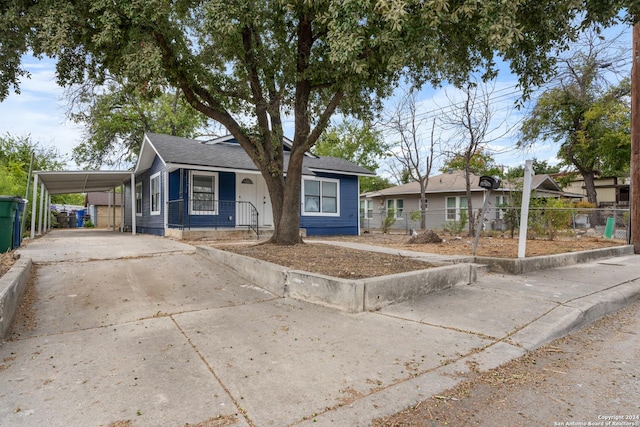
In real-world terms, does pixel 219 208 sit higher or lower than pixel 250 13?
lower

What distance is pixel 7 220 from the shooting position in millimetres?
7555

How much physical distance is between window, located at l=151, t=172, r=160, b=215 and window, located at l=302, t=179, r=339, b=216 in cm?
577

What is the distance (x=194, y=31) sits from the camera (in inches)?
316

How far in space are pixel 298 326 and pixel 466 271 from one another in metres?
3.31

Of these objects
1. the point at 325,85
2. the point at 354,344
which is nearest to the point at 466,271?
the point at 354,344

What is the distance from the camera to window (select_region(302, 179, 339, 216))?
50.5ft

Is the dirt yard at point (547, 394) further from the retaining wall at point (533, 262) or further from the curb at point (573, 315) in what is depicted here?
the retaining wall at point (533, 262)

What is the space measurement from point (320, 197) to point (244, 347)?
12.9m

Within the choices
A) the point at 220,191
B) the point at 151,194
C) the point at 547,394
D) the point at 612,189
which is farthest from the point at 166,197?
the point at 612,189

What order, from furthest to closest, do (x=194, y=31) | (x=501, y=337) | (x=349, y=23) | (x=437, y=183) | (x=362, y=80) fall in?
(x=437, y=183)
(x=194, y=31)
(x=362, y=80)
(x=349, y=23)
(x=501, y=337)

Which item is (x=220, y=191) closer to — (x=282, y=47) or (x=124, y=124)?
(x=282, y=47)

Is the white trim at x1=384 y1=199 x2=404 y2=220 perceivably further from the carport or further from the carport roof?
the carport roof

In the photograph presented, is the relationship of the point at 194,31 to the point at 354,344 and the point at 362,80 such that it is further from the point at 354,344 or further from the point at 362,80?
the point at 354,344

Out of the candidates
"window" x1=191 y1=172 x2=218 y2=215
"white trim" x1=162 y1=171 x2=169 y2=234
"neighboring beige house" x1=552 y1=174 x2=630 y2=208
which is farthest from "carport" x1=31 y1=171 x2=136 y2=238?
"neighboring beige house" x1=552 y1=174 x2=630 y2=208
